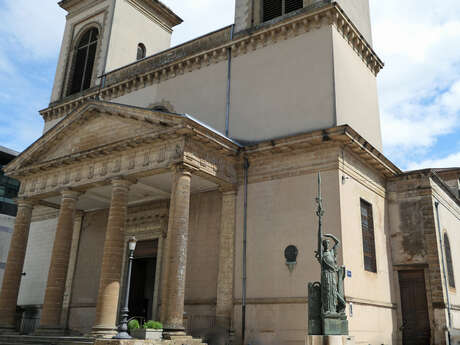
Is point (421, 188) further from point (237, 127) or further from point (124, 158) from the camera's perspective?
point (124, 158)

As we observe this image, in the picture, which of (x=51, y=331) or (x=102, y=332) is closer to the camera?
(x=102, y=332)

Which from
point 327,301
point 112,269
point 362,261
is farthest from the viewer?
point 362,261

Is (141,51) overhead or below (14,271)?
overhead

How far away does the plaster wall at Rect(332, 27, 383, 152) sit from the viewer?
18.5 metres

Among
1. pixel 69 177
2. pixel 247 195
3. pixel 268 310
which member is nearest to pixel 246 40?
pixel 247 195

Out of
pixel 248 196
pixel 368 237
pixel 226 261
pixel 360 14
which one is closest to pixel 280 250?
pixel 226 261

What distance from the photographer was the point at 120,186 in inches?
→ 683

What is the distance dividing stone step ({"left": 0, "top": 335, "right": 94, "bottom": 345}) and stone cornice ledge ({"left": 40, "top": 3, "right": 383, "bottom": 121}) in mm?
12926

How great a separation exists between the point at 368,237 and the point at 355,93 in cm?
623

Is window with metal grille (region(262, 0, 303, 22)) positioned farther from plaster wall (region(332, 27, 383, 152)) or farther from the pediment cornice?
the pediment cornice

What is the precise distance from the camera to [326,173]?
55.0 feet

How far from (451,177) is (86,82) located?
22.3 metres

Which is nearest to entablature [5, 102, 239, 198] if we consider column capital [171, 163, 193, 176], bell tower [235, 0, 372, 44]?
column capital [171, 163, 193, 176]

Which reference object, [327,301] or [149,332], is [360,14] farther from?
[149,332]
